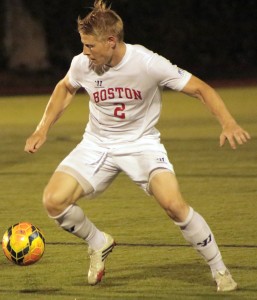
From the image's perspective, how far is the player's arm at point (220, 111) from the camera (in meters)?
6.97

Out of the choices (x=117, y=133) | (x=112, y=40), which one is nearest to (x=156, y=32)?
(x=117, y=133)

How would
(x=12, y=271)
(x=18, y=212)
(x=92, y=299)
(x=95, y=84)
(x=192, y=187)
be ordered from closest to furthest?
(x=92, y=299) < (x=95, y=84) < (x=12, y=271) < (x=18, y=212) < (x=192, y=187)

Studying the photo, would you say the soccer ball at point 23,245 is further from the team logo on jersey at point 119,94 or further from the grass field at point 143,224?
the team logo on jersey at point 119,94

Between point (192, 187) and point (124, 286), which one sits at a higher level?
point (124, 286)

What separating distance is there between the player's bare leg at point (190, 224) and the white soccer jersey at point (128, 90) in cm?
53

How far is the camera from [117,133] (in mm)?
7586

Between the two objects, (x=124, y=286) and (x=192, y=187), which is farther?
(x=192, y=187)

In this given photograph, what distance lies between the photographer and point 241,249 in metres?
8.66

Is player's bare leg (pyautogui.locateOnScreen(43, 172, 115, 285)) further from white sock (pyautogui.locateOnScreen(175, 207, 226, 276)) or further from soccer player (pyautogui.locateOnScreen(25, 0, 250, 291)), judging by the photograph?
white sock (pyautogui.locateOnScreen(175, 207, 226, 276))

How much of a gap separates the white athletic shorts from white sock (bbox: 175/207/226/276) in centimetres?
42

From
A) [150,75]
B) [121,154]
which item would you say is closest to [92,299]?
[121,154]

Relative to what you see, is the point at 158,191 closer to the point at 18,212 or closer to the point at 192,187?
the point at 18,212

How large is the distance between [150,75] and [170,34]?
32431mm

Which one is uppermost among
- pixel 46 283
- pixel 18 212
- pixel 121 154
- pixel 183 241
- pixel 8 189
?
pixel 121 154
